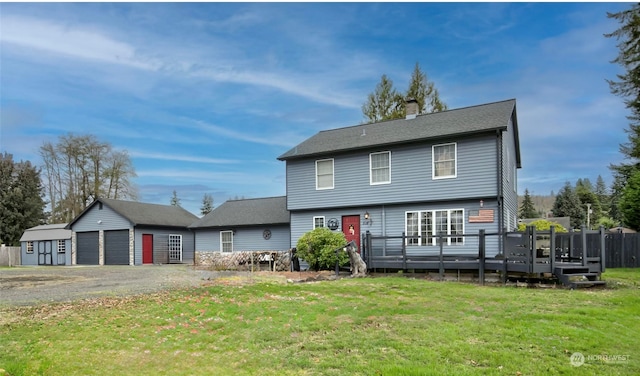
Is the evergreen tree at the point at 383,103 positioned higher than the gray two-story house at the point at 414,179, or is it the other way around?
the evergreen tree at the point at 383,103

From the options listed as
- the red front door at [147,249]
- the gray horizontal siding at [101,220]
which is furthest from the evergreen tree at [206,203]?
the red front door at [147,249]

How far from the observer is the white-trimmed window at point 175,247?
31516 millimetres

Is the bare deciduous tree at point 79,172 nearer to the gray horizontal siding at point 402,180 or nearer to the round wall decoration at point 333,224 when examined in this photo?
the gray horizontal siding at point 402,180

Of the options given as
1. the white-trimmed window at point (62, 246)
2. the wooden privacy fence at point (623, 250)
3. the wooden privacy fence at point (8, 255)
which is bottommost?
the wooden privacy fence at point (8, 255)

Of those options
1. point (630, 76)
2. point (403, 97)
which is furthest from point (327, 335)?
point (403, 97)

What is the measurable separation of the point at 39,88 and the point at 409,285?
1656 centimetres

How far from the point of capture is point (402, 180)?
17547 millimetres

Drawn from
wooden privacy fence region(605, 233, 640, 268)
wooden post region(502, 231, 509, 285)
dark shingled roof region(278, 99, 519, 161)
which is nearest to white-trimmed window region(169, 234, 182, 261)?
dark shingled roof region(278, 99, 519, 161)

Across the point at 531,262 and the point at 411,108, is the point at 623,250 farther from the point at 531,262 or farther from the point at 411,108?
the point at 411,108

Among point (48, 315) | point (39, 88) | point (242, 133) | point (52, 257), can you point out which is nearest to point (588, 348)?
point (48, 315)

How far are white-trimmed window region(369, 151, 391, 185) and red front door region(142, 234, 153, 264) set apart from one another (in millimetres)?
18841

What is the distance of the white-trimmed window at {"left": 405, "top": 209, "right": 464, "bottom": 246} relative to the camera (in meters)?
16.4

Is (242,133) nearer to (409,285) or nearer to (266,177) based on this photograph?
(266,177)

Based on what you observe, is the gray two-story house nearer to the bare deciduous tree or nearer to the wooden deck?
the wooden deck
